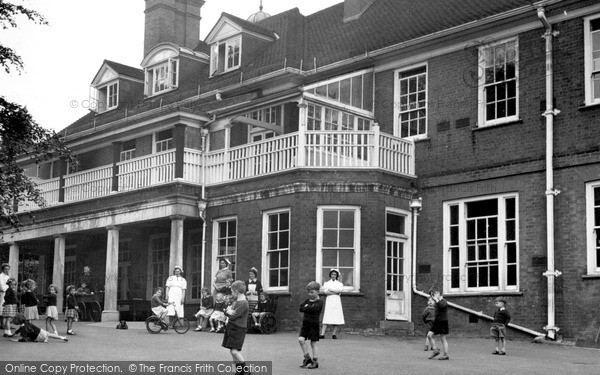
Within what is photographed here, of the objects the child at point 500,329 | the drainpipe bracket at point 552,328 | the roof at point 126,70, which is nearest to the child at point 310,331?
the child at point 500,329

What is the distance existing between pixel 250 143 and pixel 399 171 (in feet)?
14.5

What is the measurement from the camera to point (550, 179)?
19969mm

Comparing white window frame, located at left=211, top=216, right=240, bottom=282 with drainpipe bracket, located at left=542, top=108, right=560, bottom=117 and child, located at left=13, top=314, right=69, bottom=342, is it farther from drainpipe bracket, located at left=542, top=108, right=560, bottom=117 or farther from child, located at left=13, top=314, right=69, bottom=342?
drainpipe bracket, located at left=542, top=108, right=560, bottom=117

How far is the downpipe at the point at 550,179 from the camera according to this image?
19.5 m

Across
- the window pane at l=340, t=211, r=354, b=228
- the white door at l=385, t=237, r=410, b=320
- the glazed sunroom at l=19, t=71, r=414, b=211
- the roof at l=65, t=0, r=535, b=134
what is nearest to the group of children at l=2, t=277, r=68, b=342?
the glazed sunroom at l=19, t=71, r=414, b=211

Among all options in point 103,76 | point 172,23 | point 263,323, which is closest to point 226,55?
point 172,23

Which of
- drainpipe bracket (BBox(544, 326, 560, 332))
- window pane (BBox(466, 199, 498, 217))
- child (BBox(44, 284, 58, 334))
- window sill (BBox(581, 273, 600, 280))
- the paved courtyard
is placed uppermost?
window pane (BBox(466, 199, 498, 217))

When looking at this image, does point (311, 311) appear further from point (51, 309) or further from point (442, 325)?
point (51, 309)

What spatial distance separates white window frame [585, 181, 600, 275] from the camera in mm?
19234

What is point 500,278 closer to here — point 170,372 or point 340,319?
point 340,319

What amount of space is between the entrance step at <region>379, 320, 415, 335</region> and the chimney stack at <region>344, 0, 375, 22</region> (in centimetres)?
1093

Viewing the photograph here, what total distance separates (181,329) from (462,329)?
6576mm

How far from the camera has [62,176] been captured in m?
30.0

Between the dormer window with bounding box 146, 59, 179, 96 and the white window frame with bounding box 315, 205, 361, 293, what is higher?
the dormer window with bounding box 146, 59, 179, 96
